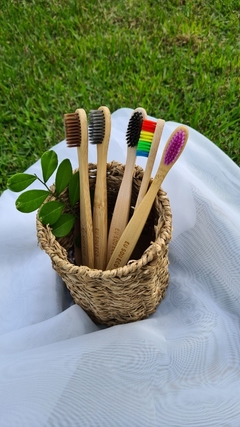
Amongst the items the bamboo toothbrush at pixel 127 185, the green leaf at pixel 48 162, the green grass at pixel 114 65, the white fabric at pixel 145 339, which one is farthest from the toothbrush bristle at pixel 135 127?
the green grass at pixel 114 65

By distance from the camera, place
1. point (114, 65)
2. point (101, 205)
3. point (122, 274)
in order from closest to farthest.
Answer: point (122, 274)
point (101, 205)
point (114, 65)

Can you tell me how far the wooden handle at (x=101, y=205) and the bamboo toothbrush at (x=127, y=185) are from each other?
0.04 feet

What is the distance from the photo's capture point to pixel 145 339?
633 millimetres

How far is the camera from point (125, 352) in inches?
24.3

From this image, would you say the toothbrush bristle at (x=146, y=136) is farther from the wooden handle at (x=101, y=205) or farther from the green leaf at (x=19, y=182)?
the green leaf at (x=19, y=182)

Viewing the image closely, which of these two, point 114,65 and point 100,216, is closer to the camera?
point 100,216

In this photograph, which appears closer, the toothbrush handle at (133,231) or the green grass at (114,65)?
the toothbrush handle at (133,231)

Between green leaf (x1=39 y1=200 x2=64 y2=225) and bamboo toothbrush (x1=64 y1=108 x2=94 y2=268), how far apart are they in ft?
0.12

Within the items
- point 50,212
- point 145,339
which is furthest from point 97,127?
point 145,339

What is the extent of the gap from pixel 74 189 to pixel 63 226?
6 centimetres

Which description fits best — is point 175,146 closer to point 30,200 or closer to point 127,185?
point 127,185

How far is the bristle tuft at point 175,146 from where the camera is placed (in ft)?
1.81

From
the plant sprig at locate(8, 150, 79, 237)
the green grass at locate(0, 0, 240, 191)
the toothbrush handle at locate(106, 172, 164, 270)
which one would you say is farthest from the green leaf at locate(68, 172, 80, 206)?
the green grass at locate(0, 0, 240, 191)

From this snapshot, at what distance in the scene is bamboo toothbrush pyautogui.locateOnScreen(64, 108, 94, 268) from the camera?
→ 1.92 ft
